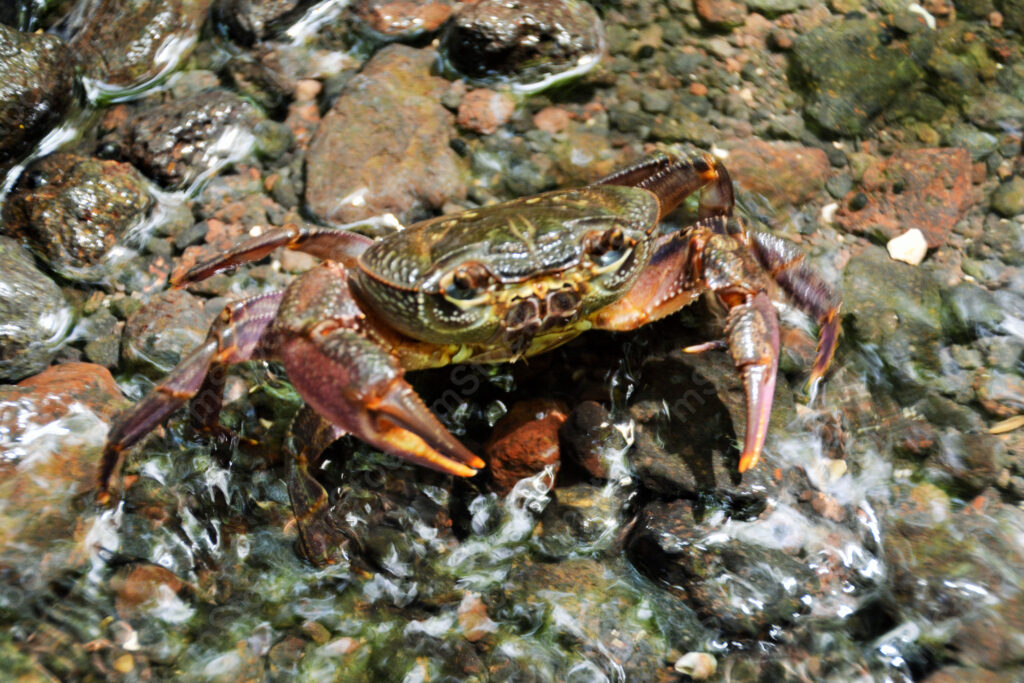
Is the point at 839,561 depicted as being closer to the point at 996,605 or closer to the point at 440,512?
the point at 996,605

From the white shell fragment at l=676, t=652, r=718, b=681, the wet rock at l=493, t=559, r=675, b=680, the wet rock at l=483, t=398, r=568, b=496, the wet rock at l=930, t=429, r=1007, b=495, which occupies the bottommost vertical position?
the white shell fragment at l=676, t=652, r=718, b=681

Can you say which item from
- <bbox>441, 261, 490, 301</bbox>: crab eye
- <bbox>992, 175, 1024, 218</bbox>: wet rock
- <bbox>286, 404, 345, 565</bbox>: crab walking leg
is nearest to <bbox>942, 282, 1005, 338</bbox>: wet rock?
<bbox>992, 175, 1024, 218</bbox>: wet rock

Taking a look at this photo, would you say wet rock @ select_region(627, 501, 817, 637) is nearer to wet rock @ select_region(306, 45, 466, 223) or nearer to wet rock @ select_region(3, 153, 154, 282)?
wet rock @ select_region(306, 45, 466, 223)

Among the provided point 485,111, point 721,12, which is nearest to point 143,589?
point 485,111

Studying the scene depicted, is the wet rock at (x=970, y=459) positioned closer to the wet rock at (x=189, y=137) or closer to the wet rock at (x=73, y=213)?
the wet rock at (x=189, y=137)

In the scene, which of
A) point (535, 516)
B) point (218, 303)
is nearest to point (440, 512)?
point (535, 516)

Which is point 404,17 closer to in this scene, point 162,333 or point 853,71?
point 162,333
